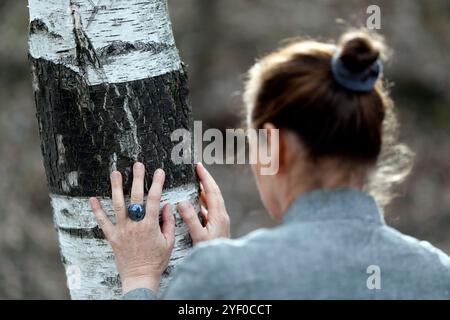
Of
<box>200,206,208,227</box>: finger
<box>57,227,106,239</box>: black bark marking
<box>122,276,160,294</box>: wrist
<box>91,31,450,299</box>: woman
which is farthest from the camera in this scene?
<box>200,206,208,227</box>: finger

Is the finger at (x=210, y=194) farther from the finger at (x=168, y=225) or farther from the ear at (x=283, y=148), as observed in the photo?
the ear at (x=283, y=148)

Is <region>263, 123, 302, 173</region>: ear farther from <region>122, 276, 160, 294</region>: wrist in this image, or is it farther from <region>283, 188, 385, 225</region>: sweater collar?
<region>122, 276, 160, 294</region>: wrist

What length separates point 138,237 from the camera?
176cm

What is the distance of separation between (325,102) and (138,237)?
57 cm

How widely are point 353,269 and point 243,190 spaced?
5.16 metres

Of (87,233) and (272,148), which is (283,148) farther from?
(87,233)

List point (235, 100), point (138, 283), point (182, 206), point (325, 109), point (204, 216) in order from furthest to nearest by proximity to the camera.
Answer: point (235, 100), point (204, 216), point (182, 206), point (138, 283), point (325, 109)

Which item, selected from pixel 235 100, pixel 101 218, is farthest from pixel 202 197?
pixel 235 100

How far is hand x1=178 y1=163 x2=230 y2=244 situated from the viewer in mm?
1859

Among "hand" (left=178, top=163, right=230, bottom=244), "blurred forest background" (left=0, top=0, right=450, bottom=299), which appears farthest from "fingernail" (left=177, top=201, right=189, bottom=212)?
"blurred forest background" (left=0, top=0, right=450, bottom=299)

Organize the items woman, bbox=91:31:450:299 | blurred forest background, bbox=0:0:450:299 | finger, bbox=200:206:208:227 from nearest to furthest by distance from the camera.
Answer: woman, bbox=91:31:450:299
finger, bbox=200:206:208:227
blurred forest background, bbox=0:0:450:299

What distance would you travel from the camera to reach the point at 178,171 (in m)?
1.85

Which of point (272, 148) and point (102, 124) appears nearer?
point (272, 148)

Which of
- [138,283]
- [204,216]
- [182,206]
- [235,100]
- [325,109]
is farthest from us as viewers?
[235,100]
